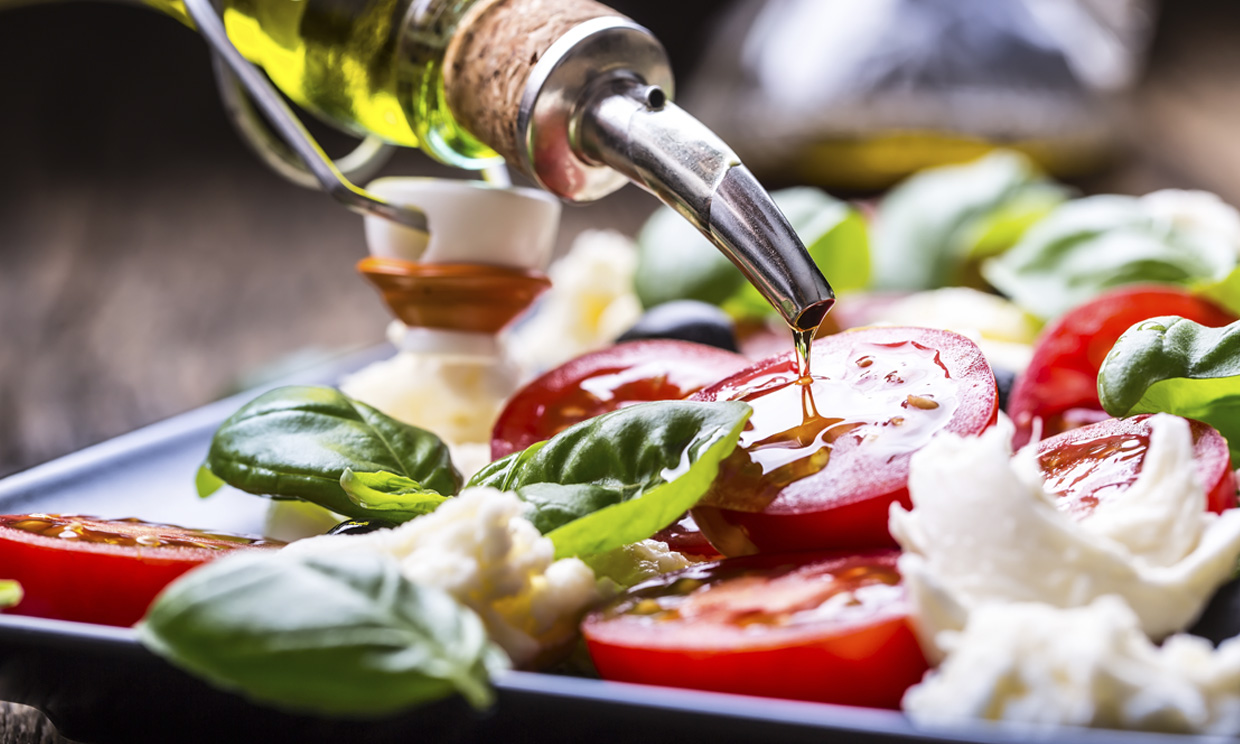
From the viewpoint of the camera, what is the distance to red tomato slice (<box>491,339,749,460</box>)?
0.76m

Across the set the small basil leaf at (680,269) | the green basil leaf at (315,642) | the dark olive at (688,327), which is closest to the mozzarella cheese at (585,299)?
the small basil leaf at (680,269)

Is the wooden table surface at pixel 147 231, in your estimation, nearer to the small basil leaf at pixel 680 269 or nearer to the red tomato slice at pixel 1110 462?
the small basil leaf at pixel 680 269

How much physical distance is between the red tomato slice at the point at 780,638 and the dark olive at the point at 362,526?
16 centimetres

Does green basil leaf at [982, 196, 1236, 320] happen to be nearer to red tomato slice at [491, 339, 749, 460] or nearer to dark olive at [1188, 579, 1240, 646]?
red tomato slice at [491, 339, 749, 460]

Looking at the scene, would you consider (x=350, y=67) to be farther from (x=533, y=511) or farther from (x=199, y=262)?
(x=199, y=262)

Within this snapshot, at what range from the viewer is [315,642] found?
403 mm

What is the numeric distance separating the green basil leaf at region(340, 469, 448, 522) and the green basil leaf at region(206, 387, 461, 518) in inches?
0.5

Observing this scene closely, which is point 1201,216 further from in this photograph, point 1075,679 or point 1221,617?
point 1075,679

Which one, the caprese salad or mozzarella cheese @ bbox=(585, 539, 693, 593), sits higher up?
the caprese salad

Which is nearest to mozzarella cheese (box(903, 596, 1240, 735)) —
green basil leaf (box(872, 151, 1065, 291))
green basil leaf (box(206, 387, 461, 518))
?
green basil leaf (box(206, 387, 461, 518))

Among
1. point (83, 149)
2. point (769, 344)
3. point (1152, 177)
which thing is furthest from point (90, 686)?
point (1152, 177)

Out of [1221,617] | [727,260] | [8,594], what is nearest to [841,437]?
[1221,617]

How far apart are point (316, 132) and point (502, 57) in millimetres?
1958

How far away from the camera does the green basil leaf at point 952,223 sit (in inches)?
56.9
